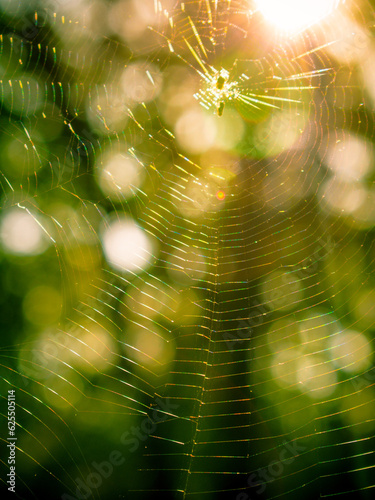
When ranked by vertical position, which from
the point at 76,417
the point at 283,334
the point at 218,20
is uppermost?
the point at 218,20

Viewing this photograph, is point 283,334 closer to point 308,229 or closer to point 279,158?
point 308,229

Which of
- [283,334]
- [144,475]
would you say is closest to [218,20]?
[283,334]

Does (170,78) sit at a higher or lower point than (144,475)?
higher

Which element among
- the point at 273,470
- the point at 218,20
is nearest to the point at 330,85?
the point at 218,20

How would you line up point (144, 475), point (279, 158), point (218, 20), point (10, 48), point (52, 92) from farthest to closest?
point (144, 475), point (279, 158), point (218, 20), point (52, 92), point (10, 48)

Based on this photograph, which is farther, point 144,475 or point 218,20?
point 144,475

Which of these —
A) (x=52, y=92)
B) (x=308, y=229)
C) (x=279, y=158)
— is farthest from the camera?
(x=308, y=229)
